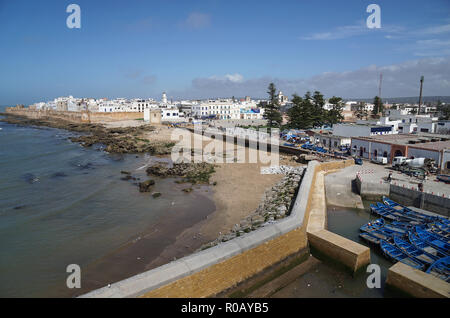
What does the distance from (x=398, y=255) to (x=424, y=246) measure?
1.65 metres

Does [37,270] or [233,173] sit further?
[233,173]

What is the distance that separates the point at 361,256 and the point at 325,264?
1.39 m

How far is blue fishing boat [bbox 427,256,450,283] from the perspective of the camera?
9.41 m

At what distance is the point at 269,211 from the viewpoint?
1391 cm

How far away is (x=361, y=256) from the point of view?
9.69 meters

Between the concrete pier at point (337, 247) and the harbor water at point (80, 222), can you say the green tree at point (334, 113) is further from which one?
the concrete pier at point (337, 247)

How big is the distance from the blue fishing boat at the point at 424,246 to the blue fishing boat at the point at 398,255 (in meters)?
0.84

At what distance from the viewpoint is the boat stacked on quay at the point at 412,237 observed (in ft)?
33.8

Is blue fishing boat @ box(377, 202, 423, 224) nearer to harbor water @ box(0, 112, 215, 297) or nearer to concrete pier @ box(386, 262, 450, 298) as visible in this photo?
concrete pier @ box(386, 262, 450, 298)

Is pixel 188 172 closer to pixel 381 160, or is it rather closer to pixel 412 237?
pixel 381 160

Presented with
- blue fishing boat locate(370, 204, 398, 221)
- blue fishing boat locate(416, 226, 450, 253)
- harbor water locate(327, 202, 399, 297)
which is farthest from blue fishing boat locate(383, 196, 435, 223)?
blue fishing boat locate(416, 226, 450, 253)

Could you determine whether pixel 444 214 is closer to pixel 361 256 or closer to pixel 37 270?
pixel 361 256

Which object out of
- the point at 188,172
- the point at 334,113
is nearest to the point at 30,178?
the point at 188,172
